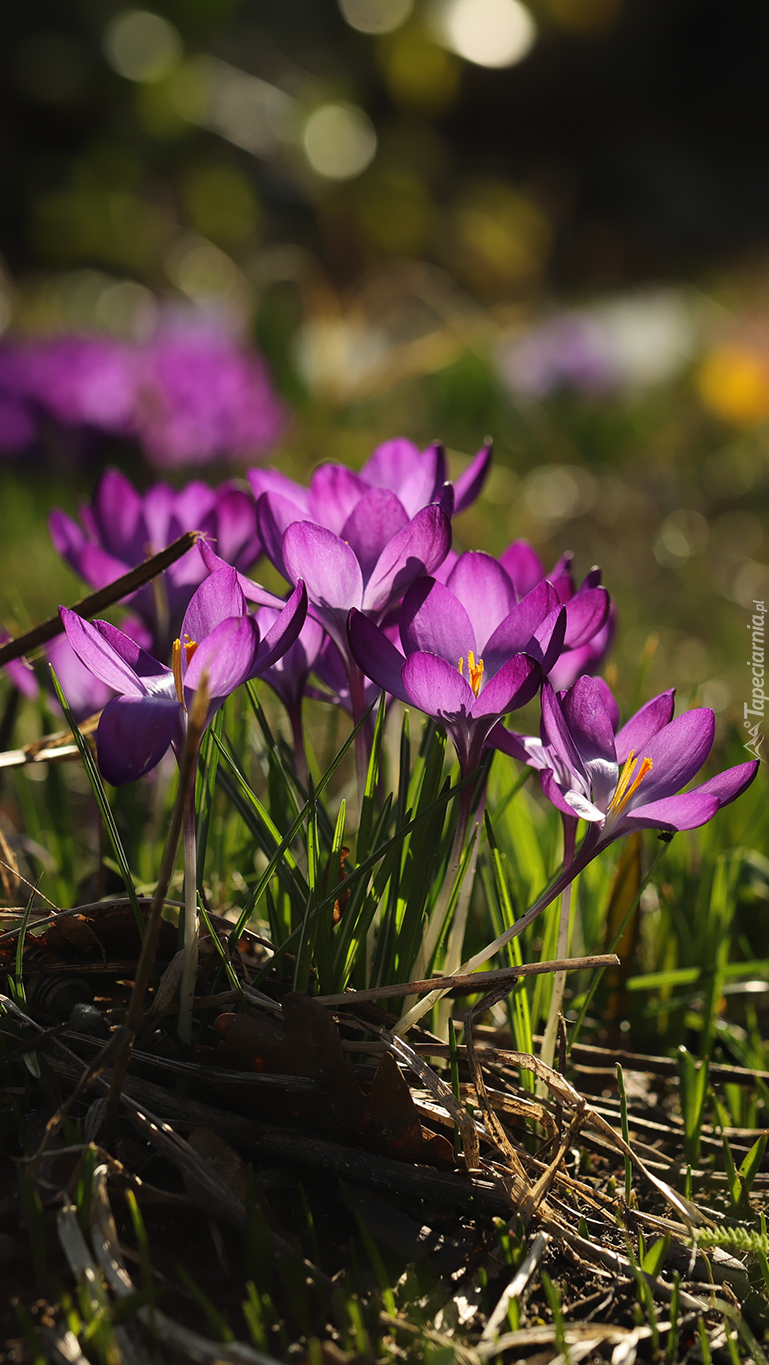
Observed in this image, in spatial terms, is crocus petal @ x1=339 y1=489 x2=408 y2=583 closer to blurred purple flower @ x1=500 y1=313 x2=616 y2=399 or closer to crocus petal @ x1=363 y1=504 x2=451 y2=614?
crocus petal @ x1=363 y1=504 x2=451 y2=614

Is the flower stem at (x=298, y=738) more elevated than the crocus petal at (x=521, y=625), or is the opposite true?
the crocus petal at (x=521, y=625)

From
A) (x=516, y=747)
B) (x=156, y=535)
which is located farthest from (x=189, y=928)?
(x=156, y=535)

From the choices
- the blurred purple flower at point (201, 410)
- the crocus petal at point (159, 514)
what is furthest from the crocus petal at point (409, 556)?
the blurred purple flower at point (201, 410)

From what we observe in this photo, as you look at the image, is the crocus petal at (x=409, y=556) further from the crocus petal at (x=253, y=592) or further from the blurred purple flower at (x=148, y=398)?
the blurred purple flower at (x=148, y=398)

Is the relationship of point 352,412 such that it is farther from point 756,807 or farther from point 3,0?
point 3,0

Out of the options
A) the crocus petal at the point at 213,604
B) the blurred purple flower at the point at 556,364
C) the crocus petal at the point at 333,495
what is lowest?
the crocus petal at the point at 213,604

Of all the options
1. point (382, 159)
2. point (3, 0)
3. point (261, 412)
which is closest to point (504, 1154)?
point (261, 412)
